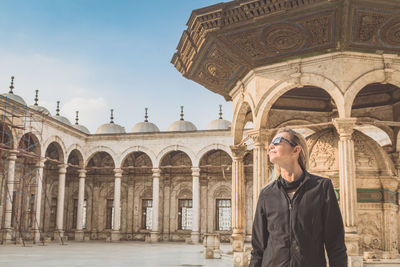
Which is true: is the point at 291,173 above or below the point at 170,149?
below

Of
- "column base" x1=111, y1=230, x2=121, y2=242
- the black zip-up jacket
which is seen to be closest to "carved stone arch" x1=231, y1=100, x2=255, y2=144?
the black zip-up jacket

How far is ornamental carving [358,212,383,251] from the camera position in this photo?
8133mm

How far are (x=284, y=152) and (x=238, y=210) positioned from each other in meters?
7.09

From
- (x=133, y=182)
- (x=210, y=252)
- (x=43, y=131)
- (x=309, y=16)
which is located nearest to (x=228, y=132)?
(x=133, y=182)

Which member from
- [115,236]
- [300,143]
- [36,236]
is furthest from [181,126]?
[300,143]

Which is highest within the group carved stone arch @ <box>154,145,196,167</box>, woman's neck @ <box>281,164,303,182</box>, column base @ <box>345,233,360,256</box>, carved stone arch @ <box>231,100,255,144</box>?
carved stone arch @ <box>154,145,196,167</box>

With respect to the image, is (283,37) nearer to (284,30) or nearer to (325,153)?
(284,30)

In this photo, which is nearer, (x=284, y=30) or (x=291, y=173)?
(x=291, y=173)

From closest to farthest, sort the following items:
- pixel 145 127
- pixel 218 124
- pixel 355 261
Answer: pixel 355 261
pixel 218 124
pixel 145 127

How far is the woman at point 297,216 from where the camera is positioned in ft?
6.13

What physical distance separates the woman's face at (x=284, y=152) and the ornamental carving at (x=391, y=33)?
5.53 metres

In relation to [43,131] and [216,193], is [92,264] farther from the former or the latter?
[216,193]

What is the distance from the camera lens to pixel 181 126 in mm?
26906

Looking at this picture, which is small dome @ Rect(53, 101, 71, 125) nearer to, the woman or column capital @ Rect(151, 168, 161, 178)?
column capital @ Rect(151, 168, 161, 178)
